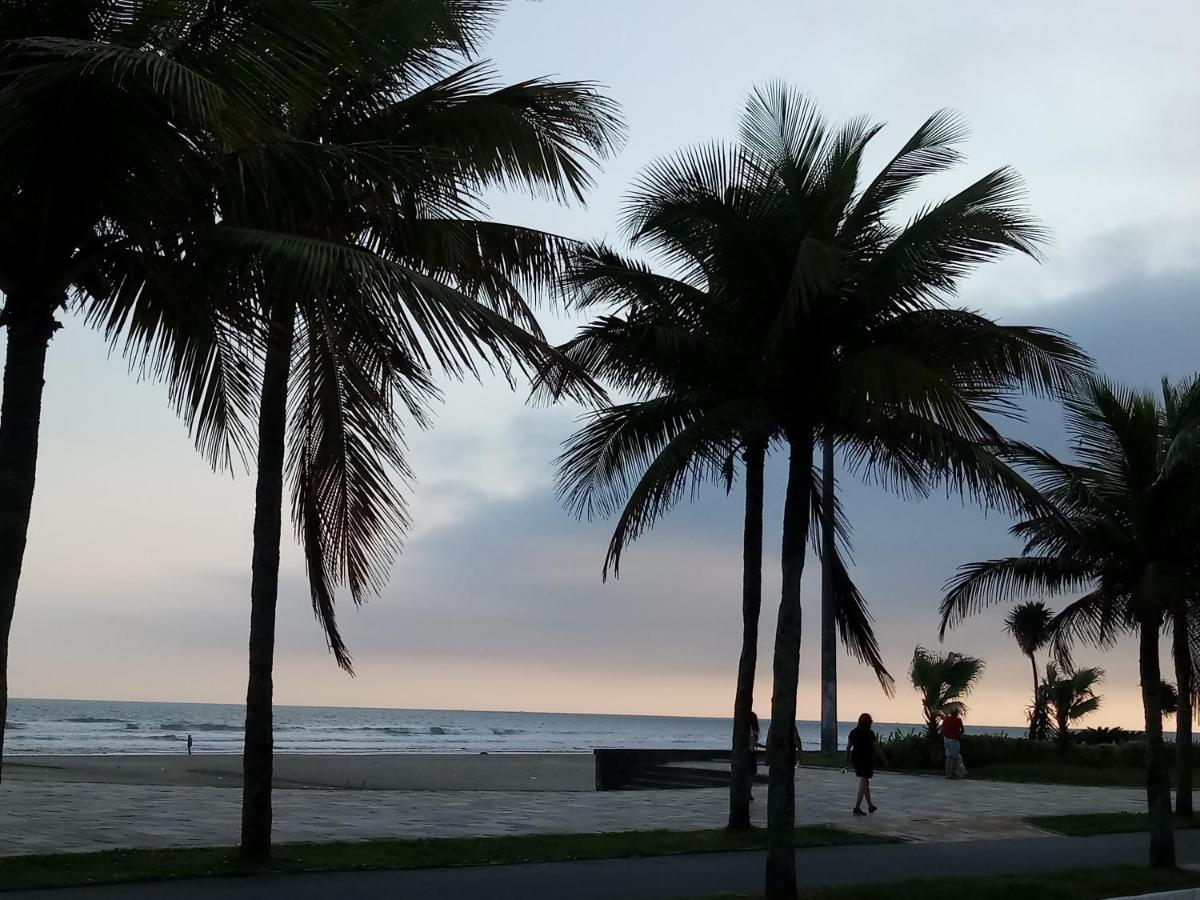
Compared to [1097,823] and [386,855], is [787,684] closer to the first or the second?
[386,855]

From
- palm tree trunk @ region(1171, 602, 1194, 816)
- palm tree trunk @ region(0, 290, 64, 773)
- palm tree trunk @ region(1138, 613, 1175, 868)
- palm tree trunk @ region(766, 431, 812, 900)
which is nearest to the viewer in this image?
palm tree trunk @ region(0, 290, 64, 773)

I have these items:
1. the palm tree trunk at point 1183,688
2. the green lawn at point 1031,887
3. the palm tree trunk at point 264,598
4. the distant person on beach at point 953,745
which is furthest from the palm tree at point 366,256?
the distant person on beach at point 953,745

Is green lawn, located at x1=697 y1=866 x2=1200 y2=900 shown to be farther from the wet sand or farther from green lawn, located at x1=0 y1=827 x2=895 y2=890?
the wet sand

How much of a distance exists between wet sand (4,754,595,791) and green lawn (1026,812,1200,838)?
10074 mm

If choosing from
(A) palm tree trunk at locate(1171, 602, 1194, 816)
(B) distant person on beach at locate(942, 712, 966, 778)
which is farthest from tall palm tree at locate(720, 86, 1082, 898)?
(B) distant person on beach at locate(942, 712, 966, 778)

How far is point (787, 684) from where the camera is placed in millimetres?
11094

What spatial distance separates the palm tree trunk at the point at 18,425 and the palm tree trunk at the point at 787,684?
579 centimetres

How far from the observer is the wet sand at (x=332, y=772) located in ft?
84.8

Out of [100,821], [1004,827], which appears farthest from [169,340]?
[1004,827]

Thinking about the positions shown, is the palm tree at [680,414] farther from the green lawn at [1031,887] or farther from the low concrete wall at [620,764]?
the low concrete wall at [620,764]

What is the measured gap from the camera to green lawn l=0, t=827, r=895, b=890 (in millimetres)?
11367

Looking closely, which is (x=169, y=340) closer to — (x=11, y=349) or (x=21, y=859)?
(x=11, y=349)

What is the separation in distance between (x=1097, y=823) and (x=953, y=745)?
410 inches

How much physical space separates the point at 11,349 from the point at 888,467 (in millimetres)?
8240
